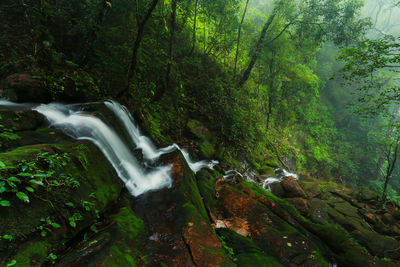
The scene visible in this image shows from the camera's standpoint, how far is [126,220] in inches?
119

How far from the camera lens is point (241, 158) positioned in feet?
30.3

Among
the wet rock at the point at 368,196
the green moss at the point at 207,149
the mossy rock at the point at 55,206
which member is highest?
the green moss at the point at 207,149

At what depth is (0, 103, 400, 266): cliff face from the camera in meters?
2.04

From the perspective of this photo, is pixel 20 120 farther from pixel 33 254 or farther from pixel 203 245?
pixel 203 245

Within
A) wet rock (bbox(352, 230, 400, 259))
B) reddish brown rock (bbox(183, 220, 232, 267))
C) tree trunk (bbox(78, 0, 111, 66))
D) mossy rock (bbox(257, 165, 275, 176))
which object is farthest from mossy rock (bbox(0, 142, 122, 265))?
mossy rock (bbox(257, 165, 275, 176))

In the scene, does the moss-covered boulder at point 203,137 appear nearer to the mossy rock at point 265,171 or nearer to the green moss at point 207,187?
the green moss at point 207,187

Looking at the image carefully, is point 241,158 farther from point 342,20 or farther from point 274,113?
point 342,20

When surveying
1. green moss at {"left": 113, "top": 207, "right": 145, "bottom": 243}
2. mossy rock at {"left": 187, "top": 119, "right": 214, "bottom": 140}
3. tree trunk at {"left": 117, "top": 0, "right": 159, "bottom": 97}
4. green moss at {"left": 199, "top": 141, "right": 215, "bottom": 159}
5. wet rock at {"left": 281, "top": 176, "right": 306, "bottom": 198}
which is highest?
tree trunk at {"left": 117, "top": 0, "right": 159, "bottom": 97}

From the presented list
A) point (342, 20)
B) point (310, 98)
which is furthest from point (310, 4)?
point (310, 98)

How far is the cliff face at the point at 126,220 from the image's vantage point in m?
2.04

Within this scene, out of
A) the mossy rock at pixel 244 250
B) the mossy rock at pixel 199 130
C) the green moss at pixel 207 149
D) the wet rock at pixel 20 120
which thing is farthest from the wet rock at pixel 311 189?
the wet rock at pixel 20 120

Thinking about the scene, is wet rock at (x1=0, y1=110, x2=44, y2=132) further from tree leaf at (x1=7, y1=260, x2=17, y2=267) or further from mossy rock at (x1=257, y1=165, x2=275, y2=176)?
mossy rock at (x1=257, y1=165, x2=275, y2=176)

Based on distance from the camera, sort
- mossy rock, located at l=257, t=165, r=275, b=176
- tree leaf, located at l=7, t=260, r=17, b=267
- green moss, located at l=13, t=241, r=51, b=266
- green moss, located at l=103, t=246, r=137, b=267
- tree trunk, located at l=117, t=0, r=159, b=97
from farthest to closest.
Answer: mossy rock, located at l=257, t=165, r=275, b=176, tree trunk, located at l=117, t=0, r=159, b=97, green moss, located at l=103, t=246, r=137, b=267, green moss, located at l=13, t=241, r=51, b=266, tree leaf, located at l=7, t=260, r=17, b=267

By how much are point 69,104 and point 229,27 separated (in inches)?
323
